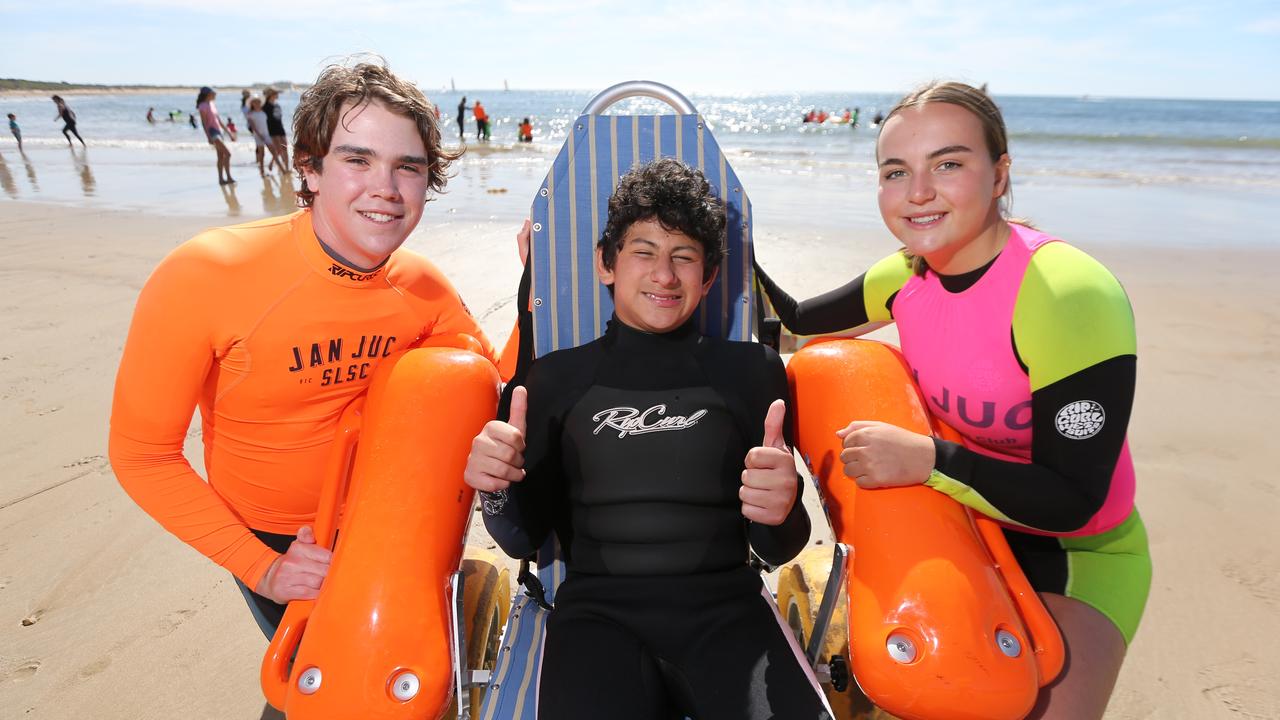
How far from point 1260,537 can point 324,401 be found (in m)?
4.28

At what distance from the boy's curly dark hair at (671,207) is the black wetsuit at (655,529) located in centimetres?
27

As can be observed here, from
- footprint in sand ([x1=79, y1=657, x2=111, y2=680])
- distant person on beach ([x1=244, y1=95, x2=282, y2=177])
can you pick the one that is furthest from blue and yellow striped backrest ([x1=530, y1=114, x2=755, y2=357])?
distant person on beach ([x1=244, y1=95, x2=282, y2=177])

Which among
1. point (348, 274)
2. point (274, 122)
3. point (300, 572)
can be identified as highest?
point (274, 122)

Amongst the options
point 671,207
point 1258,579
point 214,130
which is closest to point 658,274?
point 671,207

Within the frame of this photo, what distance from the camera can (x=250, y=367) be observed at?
2.00 metres

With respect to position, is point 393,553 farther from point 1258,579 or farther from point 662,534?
point 1258,579

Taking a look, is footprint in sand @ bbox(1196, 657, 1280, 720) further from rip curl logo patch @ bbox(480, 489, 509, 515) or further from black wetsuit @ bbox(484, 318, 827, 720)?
rip curl logo patch @ bbox(480, 489, 509, 515)

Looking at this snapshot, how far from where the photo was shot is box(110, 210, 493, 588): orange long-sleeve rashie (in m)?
1.85

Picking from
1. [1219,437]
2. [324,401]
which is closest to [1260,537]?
[1219,437]

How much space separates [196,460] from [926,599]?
13.4 feet

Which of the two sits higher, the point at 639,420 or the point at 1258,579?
the point at 639,420

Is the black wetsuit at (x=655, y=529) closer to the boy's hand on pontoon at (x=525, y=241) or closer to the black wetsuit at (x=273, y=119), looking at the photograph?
the boy's hand on pontoon at (x=525, y=241)

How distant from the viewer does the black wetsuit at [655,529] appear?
5.41 feet

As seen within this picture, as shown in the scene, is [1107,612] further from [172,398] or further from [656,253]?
[172,398]
